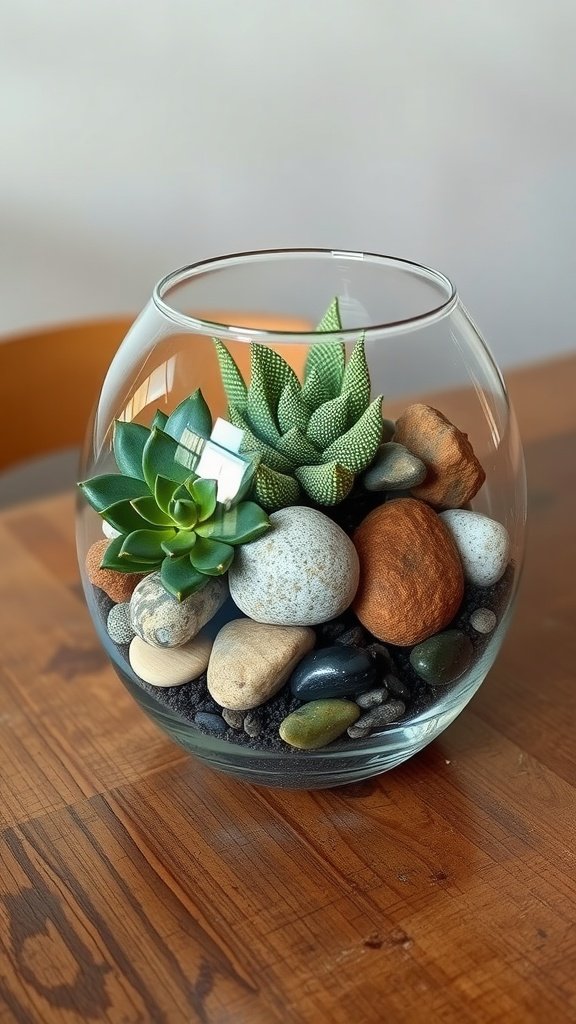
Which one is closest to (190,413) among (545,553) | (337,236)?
(545,553)

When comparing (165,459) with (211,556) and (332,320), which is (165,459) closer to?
(211,556)

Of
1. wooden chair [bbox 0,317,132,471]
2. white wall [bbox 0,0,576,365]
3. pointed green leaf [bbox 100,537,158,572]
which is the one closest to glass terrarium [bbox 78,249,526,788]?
pointed green leaf [bbox 100,537,158,572]

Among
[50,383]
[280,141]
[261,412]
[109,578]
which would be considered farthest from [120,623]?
[280,141]

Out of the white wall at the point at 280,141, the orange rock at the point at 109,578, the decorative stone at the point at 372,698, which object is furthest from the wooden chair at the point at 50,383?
the decorative stone at the point at 372,698

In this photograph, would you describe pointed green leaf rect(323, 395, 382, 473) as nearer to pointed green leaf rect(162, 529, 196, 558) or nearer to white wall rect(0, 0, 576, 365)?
pointed green leaf rect(162, 529, 196, 558)

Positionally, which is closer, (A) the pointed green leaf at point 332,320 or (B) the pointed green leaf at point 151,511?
(B) the pointed green leaf at point 151,511

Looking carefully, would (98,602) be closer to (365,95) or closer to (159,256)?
(159,256)

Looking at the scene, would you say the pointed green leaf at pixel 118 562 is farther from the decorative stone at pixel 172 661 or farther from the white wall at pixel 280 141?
the white wall at pixel 280 141
